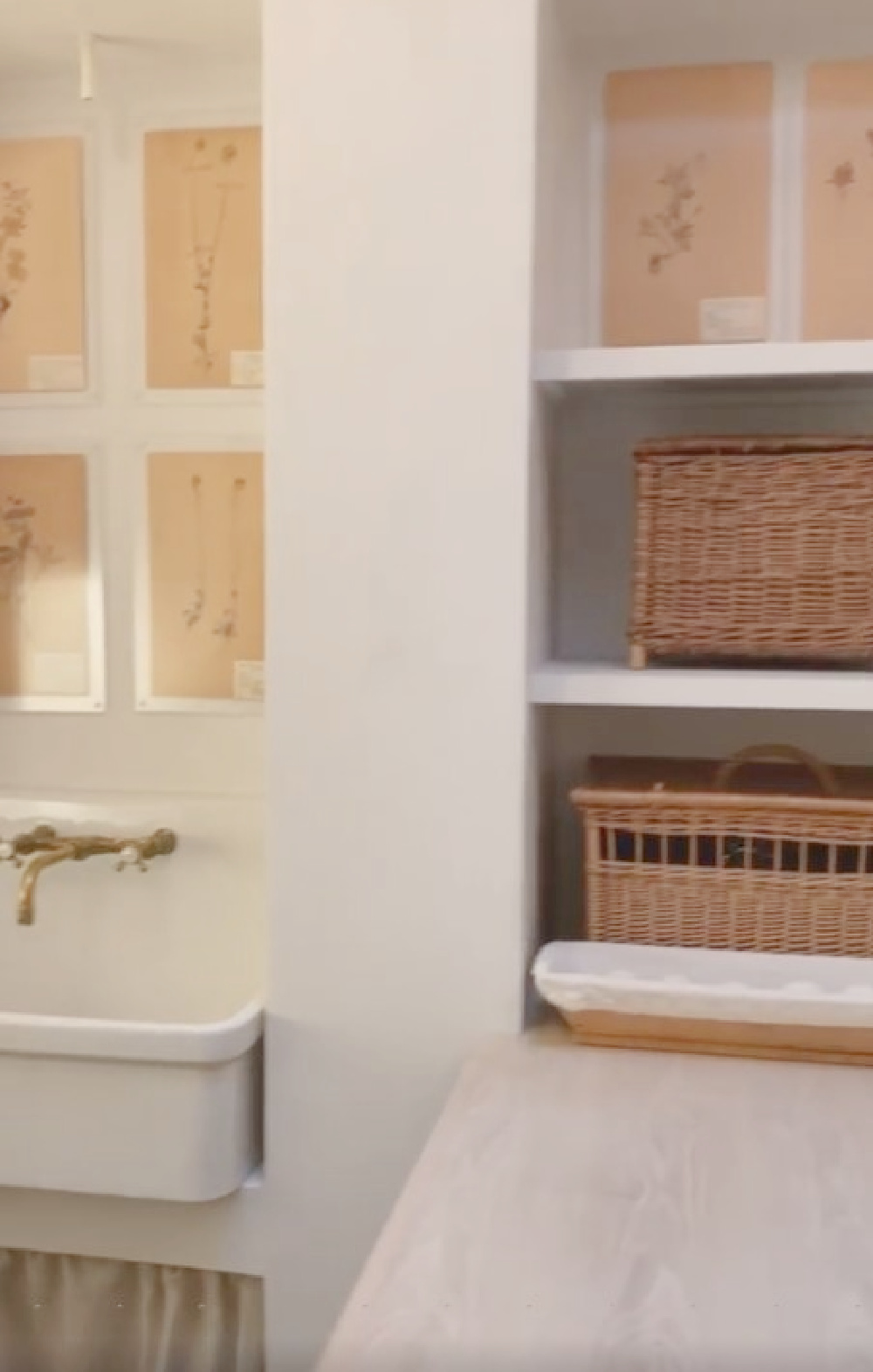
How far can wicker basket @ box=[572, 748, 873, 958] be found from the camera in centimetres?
146

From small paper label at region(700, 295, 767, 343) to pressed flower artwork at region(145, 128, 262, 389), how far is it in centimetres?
60

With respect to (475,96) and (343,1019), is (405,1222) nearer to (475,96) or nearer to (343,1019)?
(343,1019)

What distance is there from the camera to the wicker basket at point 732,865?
1458mm

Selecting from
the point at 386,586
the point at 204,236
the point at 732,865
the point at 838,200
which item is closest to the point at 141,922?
the point at 386,586

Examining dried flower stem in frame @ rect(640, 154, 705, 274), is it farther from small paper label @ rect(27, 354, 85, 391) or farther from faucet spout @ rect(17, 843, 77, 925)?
faucet spout @ rect(17, 843, 77, 925)

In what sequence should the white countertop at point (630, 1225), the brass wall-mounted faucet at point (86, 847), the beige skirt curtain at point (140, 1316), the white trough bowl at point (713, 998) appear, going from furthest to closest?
the brass wall-mounted faucet at point (86, 847)
the beige skirt curtain at point (140, 1316)
the white trough bowl at point (713, 998)
the white countertop at point (630, 1225)

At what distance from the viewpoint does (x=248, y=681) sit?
1.93 metres

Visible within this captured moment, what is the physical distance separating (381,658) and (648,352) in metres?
0.41

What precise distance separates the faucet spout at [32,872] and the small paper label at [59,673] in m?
0.27

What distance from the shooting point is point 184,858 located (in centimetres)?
187

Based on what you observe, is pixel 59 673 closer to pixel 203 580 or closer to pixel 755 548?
pixel 203 580

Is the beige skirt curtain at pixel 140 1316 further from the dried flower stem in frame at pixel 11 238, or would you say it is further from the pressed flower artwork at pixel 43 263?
the dried flower stem in frame at pixel 11 238

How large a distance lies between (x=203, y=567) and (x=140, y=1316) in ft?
3.05

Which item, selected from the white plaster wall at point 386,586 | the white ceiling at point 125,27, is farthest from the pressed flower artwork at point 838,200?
the white ceiling at point 125,27
